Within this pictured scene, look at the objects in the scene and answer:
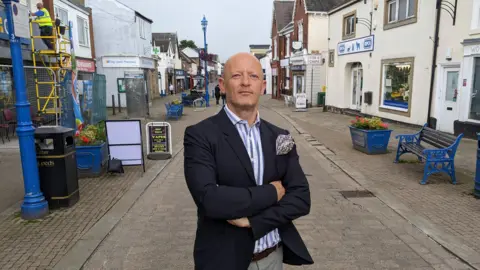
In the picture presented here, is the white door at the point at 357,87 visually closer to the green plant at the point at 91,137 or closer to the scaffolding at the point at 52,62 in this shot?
the scaffolding at the point at 52,62

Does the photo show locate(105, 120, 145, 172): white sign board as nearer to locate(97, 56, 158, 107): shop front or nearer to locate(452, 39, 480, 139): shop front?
locate(452, 39, 480, 139): shop front

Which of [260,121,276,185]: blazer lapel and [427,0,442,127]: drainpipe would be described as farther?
[427,0,442,127]: drainpipe

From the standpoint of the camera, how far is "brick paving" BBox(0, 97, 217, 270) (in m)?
4.11

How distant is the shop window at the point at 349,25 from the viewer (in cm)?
1941

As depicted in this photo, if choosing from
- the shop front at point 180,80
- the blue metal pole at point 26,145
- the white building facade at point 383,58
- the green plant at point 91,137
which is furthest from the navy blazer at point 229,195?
the shop front at point 180,80

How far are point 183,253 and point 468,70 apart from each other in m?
10.7

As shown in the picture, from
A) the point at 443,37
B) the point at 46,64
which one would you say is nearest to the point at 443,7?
the point at 443,37

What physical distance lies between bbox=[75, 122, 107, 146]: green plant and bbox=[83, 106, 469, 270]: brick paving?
6.16 ft

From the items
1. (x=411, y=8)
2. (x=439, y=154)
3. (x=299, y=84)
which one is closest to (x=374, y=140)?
(x=439, y=154)

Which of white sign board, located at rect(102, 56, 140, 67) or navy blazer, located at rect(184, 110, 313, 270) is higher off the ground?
white sign board, located at rect(102, 56, 140, 67)

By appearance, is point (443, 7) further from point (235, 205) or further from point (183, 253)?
point (235, 205)

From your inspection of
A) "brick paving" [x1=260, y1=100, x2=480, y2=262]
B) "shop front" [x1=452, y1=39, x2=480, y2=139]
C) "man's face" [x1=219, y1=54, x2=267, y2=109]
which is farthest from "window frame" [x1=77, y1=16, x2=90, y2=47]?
"man's face" [x1=219, y1=54, x2=267, y2=109]

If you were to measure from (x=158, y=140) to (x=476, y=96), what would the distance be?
31.2 feet

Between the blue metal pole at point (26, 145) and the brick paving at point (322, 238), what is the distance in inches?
51.6
